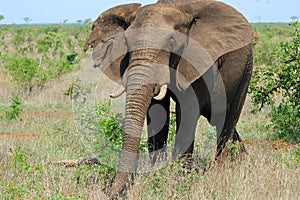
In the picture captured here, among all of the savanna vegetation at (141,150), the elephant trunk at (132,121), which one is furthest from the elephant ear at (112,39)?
the elephant trunk at (132,121)

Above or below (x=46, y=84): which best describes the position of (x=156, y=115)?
above

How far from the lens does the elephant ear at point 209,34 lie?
571cm

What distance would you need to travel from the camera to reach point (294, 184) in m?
5.38

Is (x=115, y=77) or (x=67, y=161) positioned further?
(x=67, y=161)

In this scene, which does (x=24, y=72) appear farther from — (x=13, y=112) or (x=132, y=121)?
(x=132, y=121)

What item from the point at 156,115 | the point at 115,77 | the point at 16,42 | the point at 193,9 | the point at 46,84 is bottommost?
the point at 16,42

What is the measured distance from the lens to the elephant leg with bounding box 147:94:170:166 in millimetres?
6363

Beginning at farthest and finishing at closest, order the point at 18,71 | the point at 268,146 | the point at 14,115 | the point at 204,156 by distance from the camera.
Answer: the point at 18,71, the point at 14,115, the point at 268,146, the point at 204,156

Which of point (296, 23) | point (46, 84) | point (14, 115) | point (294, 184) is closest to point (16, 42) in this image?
point (46, 84)

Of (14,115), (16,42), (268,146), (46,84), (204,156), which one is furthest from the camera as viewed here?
(16,42)

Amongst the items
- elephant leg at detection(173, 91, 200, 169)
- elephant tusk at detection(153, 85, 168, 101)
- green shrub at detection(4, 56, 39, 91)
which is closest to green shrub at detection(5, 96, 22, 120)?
green shrub at detection(4, 56, 39, 91)

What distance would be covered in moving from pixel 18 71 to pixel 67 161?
7.52 m

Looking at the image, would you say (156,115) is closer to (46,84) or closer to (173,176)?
(173,176)

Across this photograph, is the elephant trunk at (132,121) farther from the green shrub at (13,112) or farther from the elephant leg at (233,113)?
the green shrub at (13,112)
